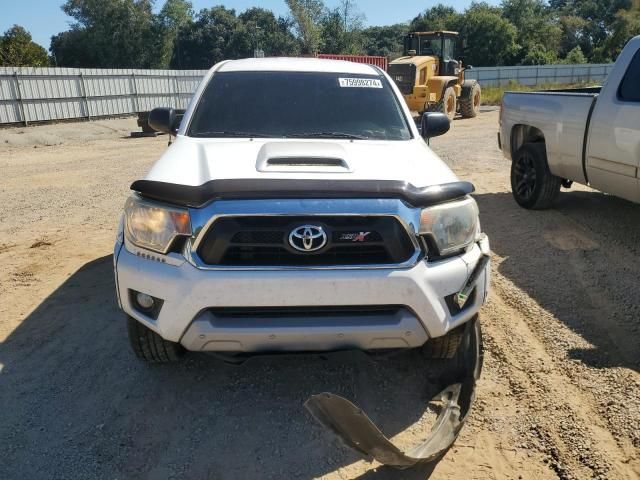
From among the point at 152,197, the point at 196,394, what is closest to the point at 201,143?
the point at 152,197

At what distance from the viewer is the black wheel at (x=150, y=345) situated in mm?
2836

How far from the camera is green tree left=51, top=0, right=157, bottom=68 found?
49406 millimetres

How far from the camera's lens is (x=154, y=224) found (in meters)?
2.54

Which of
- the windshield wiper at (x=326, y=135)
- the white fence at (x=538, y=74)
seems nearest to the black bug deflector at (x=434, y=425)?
the windshield wiper at (x=326, y=135)

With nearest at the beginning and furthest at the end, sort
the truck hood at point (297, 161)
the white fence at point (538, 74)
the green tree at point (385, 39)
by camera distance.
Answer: the truck hood at point (297, 161)
the white fence at point (538, 74)
the green tree at point (385, 39)

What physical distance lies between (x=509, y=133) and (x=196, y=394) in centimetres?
554

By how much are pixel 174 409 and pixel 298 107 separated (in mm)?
2140

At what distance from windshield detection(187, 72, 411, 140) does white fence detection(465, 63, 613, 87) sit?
100ft

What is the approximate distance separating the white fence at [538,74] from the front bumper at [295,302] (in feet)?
106

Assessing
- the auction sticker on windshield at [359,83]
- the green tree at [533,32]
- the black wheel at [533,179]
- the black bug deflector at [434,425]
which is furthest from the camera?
the green tree at [533,32]

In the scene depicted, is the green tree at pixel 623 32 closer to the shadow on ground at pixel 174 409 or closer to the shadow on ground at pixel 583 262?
the shadow on ground at pixel 583 262

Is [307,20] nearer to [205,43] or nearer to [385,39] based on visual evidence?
[205,43]

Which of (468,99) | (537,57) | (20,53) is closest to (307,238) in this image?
(468,99)

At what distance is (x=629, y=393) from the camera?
9.68 ft
